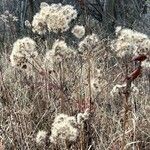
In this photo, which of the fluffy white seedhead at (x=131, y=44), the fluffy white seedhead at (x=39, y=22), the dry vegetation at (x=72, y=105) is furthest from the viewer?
the fluffy white seedhead at (x=39, y=22)

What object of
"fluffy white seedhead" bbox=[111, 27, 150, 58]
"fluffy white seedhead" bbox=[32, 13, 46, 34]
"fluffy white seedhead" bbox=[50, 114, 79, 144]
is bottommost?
"fluffy white seedhead" bbox=[50, 114, 79, 144]

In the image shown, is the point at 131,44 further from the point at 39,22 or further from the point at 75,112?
the point at 75,112

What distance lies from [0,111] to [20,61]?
87 centimetres

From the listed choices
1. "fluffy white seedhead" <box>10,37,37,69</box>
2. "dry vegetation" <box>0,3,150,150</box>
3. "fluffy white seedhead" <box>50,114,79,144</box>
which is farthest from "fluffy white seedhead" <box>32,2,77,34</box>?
"fluffy white seedhead" <box>50,114,79,144</box>

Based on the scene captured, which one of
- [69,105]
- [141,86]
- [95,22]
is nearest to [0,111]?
[69,105]

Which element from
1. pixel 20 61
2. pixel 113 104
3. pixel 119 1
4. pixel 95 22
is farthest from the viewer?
pixel 119 1

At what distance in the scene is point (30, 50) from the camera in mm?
2746

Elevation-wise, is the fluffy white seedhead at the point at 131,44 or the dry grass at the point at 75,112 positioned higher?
the fluffy white seedhead at the point at 131,44

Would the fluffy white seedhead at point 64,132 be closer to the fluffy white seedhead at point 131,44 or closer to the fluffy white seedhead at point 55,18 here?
the fluffy white seedhead at point 131,44

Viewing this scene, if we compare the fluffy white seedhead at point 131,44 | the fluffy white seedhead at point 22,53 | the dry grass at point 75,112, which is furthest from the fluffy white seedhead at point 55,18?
the fluffy white seedhead at point 131,44

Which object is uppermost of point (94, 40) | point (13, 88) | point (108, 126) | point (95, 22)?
point (95, 22)

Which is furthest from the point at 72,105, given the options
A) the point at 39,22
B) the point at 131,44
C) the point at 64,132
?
the point at 131,44

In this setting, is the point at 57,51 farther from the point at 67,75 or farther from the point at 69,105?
the point at 67,75

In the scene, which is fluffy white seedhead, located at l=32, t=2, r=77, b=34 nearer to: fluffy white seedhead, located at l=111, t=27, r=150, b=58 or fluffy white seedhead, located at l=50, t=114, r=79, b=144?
fluffy white seedhead, located at l=111, t=27, r=150, b=58
